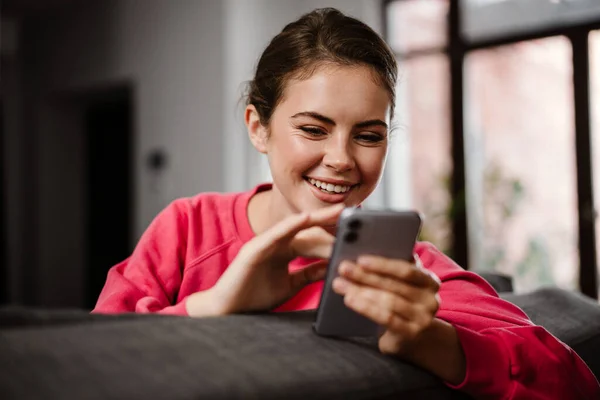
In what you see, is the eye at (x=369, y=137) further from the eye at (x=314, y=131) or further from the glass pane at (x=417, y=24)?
the glass pane at (x=417, y=24)

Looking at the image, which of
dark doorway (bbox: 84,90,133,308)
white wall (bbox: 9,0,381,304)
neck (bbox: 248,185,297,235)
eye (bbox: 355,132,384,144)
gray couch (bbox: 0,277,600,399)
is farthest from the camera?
dark doorway (bbox: 84,90,133,308)

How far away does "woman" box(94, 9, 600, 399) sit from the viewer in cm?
66

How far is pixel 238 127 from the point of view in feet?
17.2

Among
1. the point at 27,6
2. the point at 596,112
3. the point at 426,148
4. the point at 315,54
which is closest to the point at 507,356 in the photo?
the point at 315,54

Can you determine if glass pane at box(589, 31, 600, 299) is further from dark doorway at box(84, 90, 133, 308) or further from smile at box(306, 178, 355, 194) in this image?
dark doorway at box(84, 90, 133, 308)

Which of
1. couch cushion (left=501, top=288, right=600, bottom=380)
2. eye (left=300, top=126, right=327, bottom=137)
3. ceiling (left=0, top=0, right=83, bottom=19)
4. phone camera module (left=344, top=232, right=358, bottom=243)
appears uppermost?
ceiling (left=0, top=0, right=83, bottom=19)

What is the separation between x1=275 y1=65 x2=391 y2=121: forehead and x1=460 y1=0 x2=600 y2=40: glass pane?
3.65 metres

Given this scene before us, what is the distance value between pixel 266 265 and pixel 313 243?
0.20 ft

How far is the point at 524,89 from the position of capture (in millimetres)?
4512

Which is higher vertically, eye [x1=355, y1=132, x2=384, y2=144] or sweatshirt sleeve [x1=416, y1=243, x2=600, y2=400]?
eye [x1=355, y1=132, x2=384, y2=144]

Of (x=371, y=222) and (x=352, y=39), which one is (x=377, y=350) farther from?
(x=352, y=39)

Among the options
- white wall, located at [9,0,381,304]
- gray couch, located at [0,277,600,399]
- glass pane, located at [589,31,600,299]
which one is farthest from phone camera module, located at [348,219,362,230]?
white wall, located at [9,0,381,304]

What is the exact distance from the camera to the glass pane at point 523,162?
4375mm

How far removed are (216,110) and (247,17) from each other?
0.74 metres
